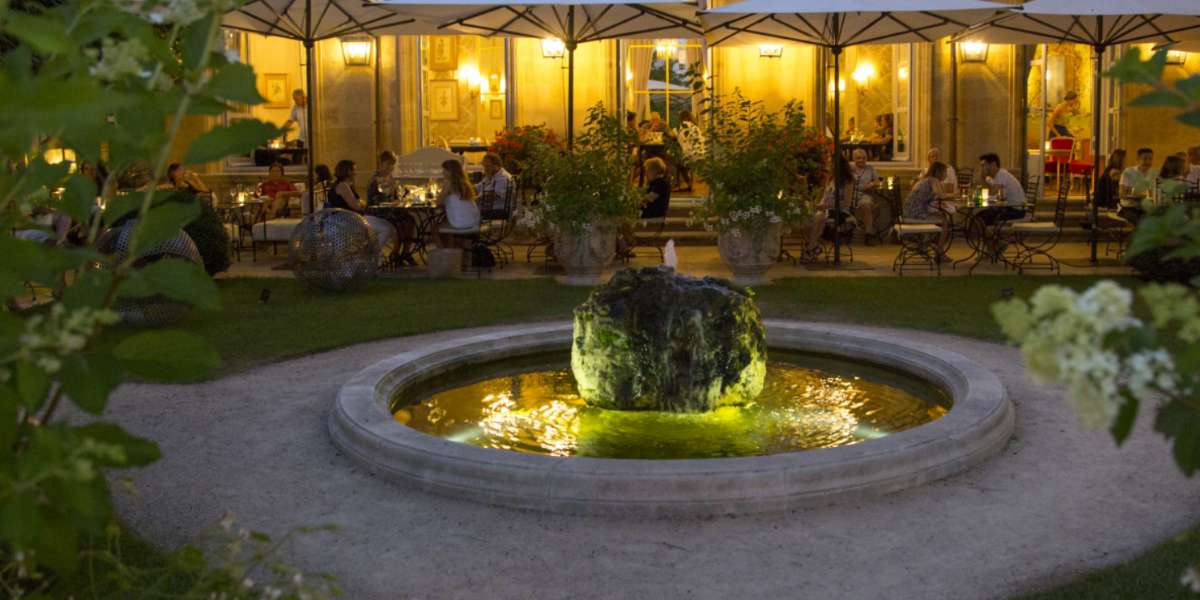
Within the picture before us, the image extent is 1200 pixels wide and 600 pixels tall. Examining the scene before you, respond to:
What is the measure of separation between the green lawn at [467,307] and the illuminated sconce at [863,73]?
9575 mm

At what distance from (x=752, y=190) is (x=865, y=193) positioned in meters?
4.75

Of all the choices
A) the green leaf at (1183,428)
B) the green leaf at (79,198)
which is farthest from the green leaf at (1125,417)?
the green leaf at (79,198)

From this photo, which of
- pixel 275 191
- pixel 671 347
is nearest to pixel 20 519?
pixel 671 347

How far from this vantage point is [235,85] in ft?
5.88

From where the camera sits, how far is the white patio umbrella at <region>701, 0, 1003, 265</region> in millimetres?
13297

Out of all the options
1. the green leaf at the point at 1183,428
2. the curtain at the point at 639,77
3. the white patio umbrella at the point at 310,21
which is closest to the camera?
the green leaf at the point at 1183,428

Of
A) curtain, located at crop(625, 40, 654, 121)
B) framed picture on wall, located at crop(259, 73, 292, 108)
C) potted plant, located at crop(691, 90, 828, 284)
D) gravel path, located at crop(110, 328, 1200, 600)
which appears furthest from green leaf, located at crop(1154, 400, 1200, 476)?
framed picture on wall, located at crop(259, 73, 292, 108)

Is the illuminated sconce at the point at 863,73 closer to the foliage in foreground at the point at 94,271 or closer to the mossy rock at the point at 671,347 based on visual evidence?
the mossy rock at the point at 671,347

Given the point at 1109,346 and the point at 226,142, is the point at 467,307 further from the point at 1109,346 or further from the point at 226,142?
the point at 1109,346

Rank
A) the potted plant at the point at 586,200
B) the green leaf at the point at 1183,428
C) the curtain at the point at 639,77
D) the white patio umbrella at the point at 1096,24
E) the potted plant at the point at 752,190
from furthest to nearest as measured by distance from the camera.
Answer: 1. the curtain at the point at 639,77
2. the white patio umbrella at the point at 1096,24
3. the potted plant at the point at 586,200
4. the potted plant at the point at 752,190
5. the green leaf at the point at 1183,428

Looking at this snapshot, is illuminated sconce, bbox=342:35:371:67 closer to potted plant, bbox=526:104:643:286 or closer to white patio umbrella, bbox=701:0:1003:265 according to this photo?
white patio umbrella, bbox=701:0:1003:265

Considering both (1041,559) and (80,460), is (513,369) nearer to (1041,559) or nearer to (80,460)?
(1041,559)

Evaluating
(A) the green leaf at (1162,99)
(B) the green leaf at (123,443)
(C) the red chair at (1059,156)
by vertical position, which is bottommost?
(B) the green leaf at (123,443)

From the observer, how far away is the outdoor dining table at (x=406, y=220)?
1357 centimetres
